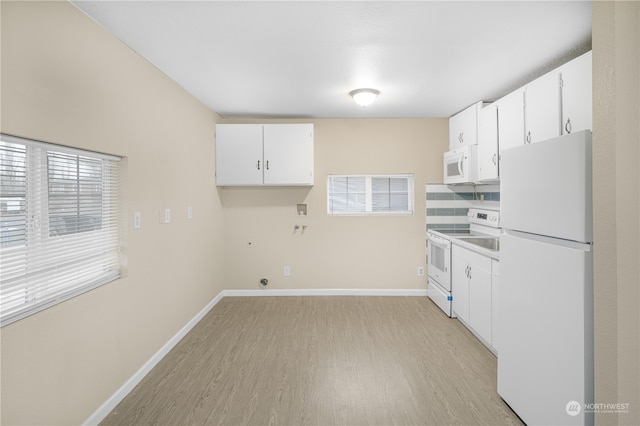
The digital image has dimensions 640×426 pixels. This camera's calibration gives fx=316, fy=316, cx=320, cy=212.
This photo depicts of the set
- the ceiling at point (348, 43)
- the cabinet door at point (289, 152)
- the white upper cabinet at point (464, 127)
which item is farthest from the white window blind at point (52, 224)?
the white upper cabinet at point (464, 127)

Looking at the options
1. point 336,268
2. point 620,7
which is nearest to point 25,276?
point 620,7

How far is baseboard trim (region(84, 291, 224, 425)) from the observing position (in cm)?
200

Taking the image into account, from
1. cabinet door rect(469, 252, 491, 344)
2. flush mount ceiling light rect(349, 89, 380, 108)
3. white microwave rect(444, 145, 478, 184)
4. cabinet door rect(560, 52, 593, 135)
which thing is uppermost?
flush mount ceiling light rect(349, 89, 380, 108)

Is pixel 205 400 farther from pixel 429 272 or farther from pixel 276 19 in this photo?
pixel 429 272

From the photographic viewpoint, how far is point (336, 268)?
14.7 feet

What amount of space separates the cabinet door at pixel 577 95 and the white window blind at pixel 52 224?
3.30 m

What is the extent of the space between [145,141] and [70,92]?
0.76 m

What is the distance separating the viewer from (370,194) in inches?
178

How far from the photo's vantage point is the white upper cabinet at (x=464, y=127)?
3.65 m

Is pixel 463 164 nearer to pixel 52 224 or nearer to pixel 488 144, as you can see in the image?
pixel 488 144

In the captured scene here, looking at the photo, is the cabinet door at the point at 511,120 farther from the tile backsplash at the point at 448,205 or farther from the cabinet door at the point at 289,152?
the cabinet door at the point at 289,152

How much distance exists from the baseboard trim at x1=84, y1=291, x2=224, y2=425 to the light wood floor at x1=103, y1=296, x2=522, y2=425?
43mm

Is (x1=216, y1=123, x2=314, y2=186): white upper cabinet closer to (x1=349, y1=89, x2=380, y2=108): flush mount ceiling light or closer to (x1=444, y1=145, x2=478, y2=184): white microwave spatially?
(x1=349, y1=89, x2=380, y2=108): flush mount ceiling light

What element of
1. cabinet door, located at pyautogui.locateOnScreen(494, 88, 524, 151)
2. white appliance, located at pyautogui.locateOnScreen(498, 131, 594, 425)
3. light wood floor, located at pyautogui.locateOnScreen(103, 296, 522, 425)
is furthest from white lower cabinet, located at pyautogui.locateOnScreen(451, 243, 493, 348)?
cabinet door, located at pyautogui.locateOnScreen(494, 88, 524, 151)
